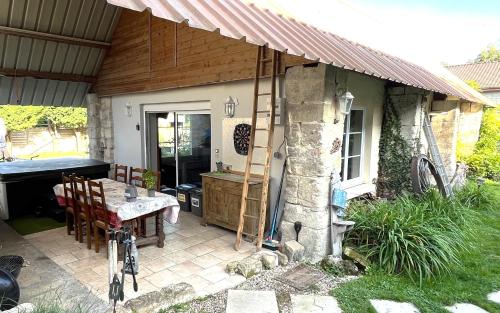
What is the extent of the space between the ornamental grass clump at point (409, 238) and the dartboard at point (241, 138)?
6.58ft

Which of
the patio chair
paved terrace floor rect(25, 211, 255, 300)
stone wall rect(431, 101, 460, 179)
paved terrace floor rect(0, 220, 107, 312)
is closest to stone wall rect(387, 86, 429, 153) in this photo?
stone wall rect(431, 101, 460, 179)

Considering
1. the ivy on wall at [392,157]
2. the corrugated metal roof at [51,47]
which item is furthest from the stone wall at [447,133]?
the corrugated metal roof at [51,47]

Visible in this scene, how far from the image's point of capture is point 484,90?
65.0 ft

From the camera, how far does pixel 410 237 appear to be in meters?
4.25

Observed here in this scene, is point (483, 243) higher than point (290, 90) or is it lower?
lower

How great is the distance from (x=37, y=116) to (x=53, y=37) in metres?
17.1

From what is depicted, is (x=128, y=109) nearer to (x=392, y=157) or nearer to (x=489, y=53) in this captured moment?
(x=392, y=157)

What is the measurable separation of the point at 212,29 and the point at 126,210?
2.56 metres

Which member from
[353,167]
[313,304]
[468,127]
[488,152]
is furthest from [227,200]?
[488,152]

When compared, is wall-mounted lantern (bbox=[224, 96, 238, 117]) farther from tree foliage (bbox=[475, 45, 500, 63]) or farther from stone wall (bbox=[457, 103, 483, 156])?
tree foliage (bbox=[475, 45, 500, 63])

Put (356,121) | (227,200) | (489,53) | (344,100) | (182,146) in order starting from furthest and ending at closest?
(489,53), (182,146), (356,121), (227,200), (344,100)

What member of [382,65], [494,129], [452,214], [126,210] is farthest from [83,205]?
[494,129]

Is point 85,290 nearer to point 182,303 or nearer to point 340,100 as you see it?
point 182,303

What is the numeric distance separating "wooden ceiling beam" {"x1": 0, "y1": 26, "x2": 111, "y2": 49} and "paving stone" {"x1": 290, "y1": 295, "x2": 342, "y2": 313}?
24.0 feet
